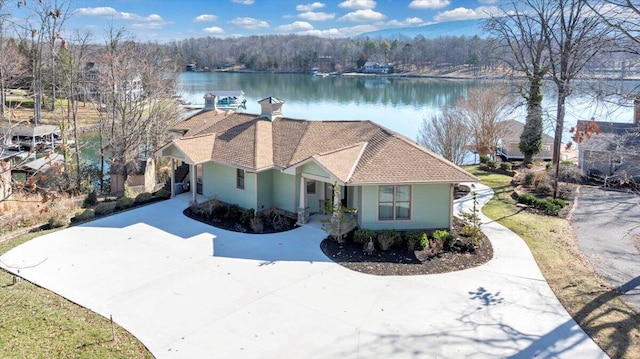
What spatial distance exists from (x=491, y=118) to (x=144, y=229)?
23810mm

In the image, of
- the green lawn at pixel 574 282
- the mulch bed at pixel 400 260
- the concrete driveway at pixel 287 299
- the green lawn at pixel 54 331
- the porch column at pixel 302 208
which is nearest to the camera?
the green lawn at pixel 54 331

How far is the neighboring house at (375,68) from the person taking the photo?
125 meters

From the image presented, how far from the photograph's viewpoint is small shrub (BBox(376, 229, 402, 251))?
15016mm

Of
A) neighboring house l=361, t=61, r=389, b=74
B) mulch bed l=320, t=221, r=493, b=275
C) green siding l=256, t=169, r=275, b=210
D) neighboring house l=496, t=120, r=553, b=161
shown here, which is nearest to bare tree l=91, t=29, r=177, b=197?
green siding l=256, t=169, r=275, b=210

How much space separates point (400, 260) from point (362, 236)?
1.59m

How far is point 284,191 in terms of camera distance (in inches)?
723

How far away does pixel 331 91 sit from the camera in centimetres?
8981

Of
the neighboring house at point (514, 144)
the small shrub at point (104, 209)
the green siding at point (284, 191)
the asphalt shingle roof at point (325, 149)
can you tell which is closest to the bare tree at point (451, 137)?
the neighboring house at point (514, 144)

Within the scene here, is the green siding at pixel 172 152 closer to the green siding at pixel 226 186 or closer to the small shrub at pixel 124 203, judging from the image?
the green siding at pixel 226 186

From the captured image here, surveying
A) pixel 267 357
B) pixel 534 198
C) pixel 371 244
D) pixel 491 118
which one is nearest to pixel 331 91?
pixel 491 118

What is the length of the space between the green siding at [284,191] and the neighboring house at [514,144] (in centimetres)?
2017

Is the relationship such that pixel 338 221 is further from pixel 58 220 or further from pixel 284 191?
pixel 58 220

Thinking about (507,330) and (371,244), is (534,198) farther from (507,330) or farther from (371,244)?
(507,330)

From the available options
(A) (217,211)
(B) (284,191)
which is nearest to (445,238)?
(B) (284,191)
